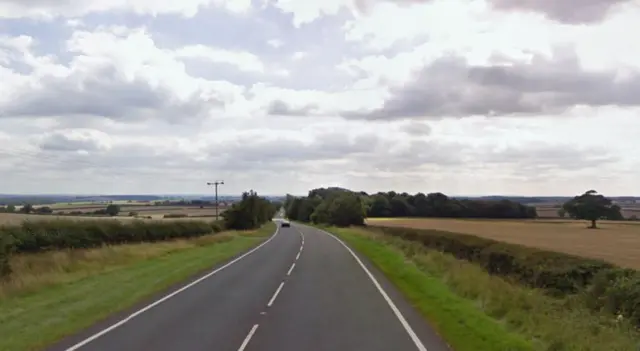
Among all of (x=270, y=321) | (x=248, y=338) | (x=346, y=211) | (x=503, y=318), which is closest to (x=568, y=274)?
(x=503, y=318)

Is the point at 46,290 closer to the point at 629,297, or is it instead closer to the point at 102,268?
the point at 102,268

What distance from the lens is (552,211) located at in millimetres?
129125

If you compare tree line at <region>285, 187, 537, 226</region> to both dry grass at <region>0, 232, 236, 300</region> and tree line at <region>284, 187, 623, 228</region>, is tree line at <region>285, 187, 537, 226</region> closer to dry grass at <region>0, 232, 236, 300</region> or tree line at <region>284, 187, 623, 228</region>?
tree line at <region>284, 187, 623, 228</region>

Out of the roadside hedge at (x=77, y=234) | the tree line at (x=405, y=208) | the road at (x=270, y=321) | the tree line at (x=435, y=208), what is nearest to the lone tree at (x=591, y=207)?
the tree line at (x=435, y=208)

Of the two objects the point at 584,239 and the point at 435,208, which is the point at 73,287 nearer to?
the point at 584,239

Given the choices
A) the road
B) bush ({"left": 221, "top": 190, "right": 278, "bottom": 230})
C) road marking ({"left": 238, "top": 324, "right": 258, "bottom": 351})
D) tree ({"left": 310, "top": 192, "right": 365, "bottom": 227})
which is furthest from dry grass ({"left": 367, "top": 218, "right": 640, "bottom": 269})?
tree ({"left": 310, "top": 192, "right": 365, "bottom": 227})

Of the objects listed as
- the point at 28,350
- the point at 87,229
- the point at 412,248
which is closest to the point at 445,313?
the point at 28,350

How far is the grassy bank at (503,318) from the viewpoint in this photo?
11812 mm

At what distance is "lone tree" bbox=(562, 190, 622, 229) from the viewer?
85.1 m

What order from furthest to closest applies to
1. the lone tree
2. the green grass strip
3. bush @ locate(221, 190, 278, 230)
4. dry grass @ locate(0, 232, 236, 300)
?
Answer: bush @ locate(221, 190, 278, 230) → the lone tree → dry grass @ locate(0, 232, 236, 300) → the green grass strip

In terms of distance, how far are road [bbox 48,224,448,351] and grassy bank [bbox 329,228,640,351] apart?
0.59 m

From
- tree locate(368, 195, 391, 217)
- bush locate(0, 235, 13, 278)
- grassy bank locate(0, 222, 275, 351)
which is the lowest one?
grassy bank locate(0, 222, 275, 351)

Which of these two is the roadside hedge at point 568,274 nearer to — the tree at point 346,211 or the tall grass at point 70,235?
the tall grass at point 70,235

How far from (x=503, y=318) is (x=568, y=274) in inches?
311
